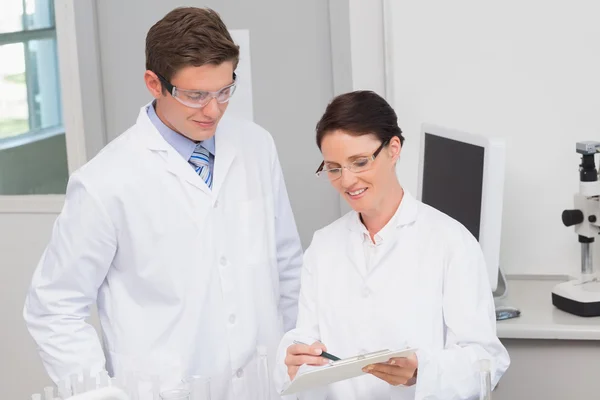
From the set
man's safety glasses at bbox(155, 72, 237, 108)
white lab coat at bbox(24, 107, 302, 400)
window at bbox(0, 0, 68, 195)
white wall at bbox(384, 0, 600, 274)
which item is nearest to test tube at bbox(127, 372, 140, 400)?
white lab coat at bbox(24, 107, 302, 400)

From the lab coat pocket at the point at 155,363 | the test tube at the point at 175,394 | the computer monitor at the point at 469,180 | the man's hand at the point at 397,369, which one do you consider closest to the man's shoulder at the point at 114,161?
the lab coat pocket at the point at 155,363

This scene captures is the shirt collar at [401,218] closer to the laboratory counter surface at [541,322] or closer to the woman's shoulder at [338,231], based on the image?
the woman's shoulder at [338,231]

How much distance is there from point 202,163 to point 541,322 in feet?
3.19

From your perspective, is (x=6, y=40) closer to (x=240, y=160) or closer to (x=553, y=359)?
(x=240, y=160)

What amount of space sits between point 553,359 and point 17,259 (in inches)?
79.7

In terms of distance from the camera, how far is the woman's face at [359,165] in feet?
5.24

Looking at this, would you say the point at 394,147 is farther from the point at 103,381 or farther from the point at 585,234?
the point at 585,234

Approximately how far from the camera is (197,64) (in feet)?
5.60

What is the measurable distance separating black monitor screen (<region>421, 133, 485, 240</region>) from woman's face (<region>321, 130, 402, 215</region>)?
0.56 m

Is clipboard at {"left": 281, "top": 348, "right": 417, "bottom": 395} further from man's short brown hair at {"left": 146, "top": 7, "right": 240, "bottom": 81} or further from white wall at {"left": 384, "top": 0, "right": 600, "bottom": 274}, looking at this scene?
white wall at {"left": 384, "top": 0, "right": 600, "bottom": 274}

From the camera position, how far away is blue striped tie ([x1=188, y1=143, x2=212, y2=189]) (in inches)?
75.9

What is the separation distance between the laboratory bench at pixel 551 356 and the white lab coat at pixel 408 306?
0.61 m

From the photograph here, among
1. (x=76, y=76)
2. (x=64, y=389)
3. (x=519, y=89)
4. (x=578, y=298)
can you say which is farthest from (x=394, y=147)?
(x=76, y=76)

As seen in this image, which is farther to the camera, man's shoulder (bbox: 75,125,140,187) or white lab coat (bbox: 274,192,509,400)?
man's shoulder (bbox: 75,125,140,187)
